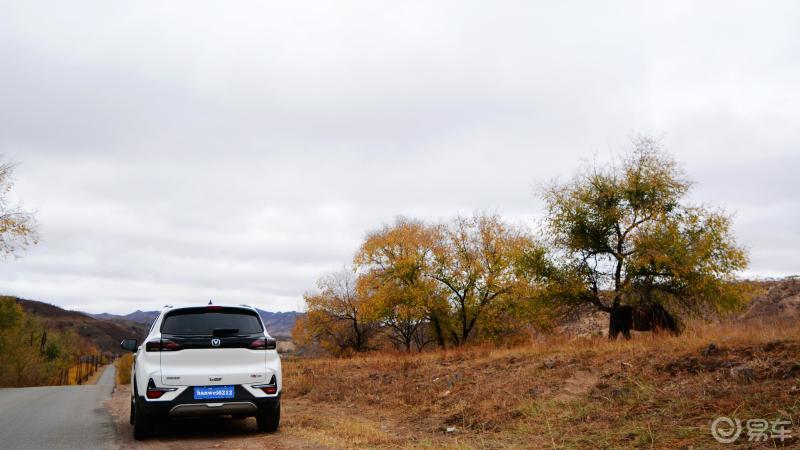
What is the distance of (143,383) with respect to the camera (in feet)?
26.7

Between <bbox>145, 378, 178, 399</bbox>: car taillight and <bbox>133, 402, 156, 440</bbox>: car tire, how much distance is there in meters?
0.29

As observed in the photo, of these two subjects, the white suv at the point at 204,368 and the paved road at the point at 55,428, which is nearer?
the white suv at the point at 204,368

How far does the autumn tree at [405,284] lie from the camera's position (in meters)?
39.0

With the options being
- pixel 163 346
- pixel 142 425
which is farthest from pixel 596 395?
pixel 142 425

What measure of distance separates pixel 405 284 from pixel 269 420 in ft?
104

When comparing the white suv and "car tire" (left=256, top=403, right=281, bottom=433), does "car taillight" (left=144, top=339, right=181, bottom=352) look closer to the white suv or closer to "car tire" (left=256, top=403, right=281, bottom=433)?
the white suv

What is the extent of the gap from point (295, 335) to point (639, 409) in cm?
5009

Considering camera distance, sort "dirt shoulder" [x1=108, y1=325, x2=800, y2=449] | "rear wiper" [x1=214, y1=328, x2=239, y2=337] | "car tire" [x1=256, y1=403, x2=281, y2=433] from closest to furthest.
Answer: "dirt shoulder" [x1=108, y1=325, x2=800, y2=449]
"rear wiper" [x1=214, y1=328, x2=239, y2=337]
"car tire" [x1=256, y1=403, x2=281, y2=433]

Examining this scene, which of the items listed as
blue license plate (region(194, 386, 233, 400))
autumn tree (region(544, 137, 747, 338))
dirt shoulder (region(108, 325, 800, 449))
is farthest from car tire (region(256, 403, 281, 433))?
autumn tree (region(544, 137, 747, 338))

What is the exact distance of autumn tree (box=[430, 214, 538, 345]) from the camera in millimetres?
36750

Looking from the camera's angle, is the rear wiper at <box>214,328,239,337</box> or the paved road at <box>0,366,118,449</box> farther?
the paved road at <box>0,366,118,449</box>

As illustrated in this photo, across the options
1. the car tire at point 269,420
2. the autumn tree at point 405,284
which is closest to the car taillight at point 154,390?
the car tire at point 269,420

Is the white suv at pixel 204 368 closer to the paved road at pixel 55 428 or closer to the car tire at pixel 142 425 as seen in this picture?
the car tire at pixel 142 425

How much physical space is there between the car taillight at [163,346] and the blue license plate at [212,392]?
2.29ft
